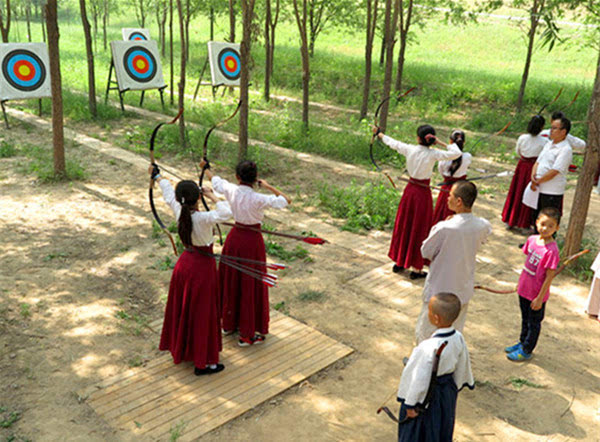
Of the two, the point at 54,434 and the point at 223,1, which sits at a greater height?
the point at 223,1

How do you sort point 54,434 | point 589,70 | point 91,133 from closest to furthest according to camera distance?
point 54,434 < point 91,133 < point 589,70

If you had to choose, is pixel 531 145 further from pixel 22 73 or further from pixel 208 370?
pixel 22 73

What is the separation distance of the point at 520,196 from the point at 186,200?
524cm

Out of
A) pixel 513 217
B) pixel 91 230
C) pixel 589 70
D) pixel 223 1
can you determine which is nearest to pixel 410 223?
pixel 513 217

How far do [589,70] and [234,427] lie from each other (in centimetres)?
2781

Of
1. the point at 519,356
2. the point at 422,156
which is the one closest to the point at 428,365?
the point at 519,356

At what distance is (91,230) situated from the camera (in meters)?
6.83

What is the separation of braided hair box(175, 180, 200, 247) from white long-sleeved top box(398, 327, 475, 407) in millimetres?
1731

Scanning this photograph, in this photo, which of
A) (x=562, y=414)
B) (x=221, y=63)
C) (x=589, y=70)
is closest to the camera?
(x=562, y=414)

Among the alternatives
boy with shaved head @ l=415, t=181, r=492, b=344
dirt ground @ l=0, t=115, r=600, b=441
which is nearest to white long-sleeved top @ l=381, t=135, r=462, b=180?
dirt ground @ l=0, t=115, r=600, b=441

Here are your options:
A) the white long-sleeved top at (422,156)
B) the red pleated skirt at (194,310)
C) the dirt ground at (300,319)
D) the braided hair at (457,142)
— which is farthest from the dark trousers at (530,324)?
the red pleated skirt at (194,310)

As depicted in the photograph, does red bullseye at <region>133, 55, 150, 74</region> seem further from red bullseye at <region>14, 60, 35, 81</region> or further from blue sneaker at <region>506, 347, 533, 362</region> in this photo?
blue sneaker at <region>506, 347, 533, 362</region>

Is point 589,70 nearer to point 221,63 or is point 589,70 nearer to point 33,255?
point 221,63

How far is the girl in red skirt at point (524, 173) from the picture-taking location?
7188 millimetres
